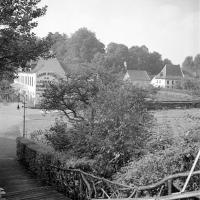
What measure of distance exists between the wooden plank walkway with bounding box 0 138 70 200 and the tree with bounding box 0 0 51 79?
5226 mm

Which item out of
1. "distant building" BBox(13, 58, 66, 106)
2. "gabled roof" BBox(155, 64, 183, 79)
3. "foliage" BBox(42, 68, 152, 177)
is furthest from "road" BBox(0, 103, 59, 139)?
"foliage" BBox(42, 68, 152, 177)

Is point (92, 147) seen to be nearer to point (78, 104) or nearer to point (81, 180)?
point (81, 180)

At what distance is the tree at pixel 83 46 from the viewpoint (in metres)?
45.3

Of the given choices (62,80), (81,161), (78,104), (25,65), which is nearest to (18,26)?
(25,65)

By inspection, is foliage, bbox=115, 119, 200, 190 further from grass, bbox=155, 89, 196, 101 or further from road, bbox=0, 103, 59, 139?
road, bbox=0, 103, 59, 139

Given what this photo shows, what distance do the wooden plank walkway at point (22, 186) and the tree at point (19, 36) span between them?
523 cm

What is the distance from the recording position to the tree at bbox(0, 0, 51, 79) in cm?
1498

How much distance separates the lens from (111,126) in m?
11.2

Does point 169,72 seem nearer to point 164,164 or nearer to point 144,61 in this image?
point 144,61

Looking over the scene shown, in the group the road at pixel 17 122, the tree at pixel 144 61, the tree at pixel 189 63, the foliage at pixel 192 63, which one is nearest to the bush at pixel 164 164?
the foliage at pixel 192 63

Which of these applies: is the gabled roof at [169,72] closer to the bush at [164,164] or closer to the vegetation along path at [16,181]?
the vegetation along path at [16,181]

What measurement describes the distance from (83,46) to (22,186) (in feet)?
124

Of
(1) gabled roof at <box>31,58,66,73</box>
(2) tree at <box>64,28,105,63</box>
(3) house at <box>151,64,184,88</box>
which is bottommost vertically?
(3) house at <box>151,64,184,88</box>

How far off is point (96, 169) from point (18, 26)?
8.91 m
